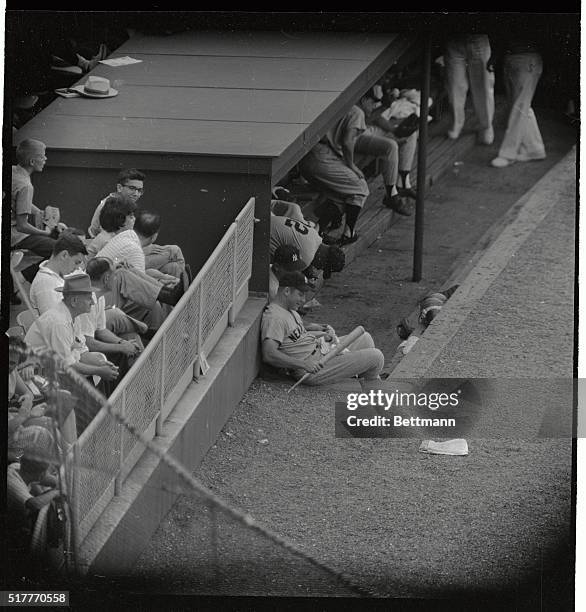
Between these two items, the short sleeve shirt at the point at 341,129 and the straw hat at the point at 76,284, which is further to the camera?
the short sleeve shirt at the point at 341,129

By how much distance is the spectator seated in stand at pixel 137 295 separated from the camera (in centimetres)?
913

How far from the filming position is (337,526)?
919cm

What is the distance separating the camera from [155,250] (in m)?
9.34

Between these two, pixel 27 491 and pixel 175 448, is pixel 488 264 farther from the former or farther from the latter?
pixel 27 491

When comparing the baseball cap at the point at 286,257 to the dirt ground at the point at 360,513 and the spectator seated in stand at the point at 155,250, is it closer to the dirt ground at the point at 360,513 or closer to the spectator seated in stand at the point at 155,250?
the dirt ground at the point at 360,513

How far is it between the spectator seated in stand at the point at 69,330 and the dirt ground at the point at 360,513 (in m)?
0.76

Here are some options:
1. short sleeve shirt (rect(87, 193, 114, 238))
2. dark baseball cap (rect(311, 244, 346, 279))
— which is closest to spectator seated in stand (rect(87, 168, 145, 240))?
short sleeve shirt (rect(87, 193, 114, 238))

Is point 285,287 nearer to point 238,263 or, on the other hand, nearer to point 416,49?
point 238,263

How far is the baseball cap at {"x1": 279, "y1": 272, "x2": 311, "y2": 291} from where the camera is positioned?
9641mm

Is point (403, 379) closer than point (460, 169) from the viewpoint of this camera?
Yes

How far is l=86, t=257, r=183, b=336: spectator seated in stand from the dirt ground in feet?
2.25

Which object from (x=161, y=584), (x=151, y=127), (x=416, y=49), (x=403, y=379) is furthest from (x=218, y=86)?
(x=161, y=584)

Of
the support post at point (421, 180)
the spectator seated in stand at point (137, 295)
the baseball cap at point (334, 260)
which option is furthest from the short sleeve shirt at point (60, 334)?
the support post at point (421, 180)

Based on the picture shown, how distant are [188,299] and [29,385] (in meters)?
0.80
